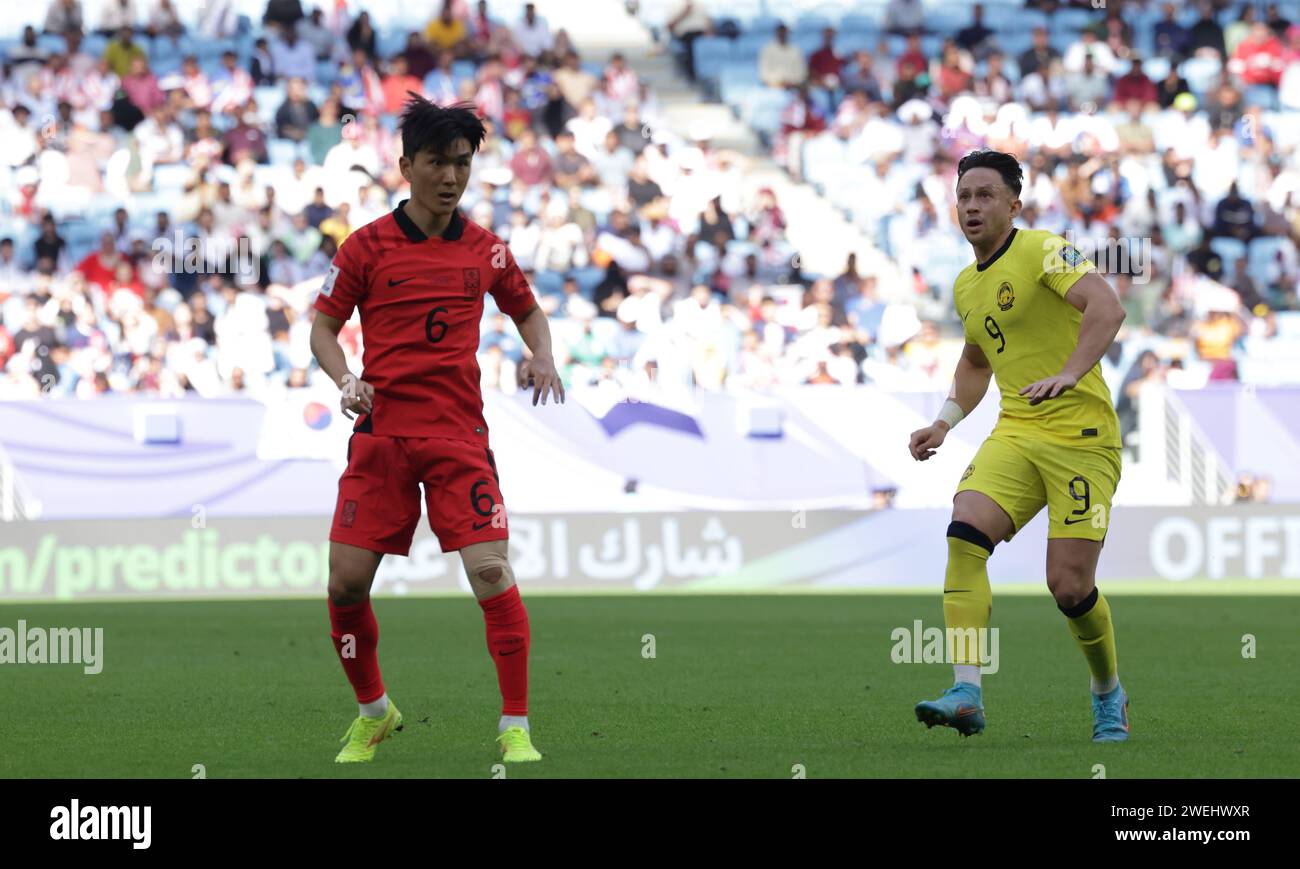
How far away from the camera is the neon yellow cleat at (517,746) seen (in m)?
7.36

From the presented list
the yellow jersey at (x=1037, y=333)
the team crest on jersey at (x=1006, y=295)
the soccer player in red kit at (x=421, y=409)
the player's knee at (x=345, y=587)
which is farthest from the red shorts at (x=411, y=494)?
the team crest on jersey at (x=1006, y=295)

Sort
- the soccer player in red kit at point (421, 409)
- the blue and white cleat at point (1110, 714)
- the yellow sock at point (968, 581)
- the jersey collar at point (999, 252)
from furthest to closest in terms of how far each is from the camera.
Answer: the jersey collar at point (999, 252) < the blue and white cleat at point (1110, 714) < the yellow sock at point (968, 581) < the soccer player in red kit at point (421, 409)

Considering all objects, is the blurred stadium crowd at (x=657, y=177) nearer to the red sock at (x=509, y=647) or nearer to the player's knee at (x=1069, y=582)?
the player's knee at (x=1069, y=582)

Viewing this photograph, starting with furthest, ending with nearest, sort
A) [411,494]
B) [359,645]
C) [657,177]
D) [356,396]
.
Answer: [657,177] < [359,645] < [411,494] < [356,396]

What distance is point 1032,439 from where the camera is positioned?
8266 millimetres

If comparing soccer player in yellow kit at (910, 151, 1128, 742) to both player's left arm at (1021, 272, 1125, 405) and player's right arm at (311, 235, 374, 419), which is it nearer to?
player's left arm at (1021, 272, 1125, 405)

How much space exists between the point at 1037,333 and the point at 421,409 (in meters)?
2.48

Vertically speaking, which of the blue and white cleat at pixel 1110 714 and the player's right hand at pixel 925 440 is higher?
the player's right hand at pixel 925 440

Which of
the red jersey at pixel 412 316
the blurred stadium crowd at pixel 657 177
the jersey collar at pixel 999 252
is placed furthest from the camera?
the blurred stadium crowd at pixel 657 177

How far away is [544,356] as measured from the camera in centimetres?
775

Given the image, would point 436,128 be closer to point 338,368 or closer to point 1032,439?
point 338,368

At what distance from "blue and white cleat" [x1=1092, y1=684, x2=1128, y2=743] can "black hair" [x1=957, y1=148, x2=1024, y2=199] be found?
1999mm

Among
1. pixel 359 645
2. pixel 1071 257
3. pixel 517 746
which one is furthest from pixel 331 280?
pixel 1071 257
